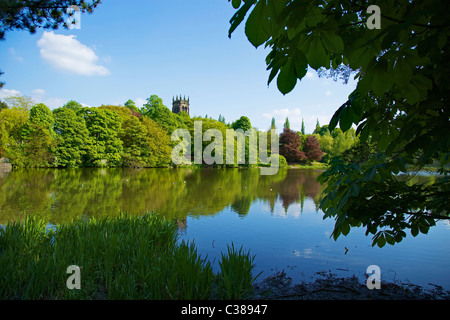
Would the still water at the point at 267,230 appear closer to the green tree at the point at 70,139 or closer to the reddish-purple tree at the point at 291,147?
the green tree at the point at 70,139

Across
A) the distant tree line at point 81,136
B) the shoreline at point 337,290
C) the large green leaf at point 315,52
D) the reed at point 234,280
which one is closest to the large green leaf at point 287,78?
Result: the large green leaf at point 315,52

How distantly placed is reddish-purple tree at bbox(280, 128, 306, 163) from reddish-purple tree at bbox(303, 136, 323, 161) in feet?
7.28

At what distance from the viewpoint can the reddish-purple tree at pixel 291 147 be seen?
50000 mm

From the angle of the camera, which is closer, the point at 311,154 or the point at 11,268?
the point at 11,268

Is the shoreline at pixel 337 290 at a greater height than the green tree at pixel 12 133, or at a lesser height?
lesser

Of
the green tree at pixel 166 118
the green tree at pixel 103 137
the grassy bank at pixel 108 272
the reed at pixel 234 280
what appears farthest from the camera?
the green tree at pixel 166 118

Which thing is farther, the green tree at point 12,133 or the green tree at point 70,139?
the green tree at point 70,139

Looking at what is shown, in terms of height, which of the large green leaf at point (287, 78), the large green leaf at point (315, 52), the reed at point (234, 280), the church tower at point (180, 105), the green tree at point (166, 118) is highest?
the church tower at point (180, 105)

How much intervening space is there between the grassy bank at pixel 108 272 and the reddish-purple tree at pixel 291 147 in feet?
156

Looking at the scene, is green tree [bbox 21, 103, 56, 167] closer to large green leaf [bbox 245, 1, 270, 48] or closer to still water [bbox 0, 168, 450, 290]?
still water [bbox 0, 168, 450, 290]

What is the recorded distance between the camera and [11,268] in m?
3.04

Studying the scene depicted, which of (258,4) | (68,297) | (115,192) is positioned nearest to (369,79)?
(258,4)

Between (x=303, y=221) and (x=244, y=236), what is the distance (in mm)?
2735
